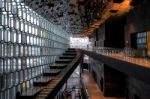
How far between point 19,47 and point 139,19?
11.0 meters

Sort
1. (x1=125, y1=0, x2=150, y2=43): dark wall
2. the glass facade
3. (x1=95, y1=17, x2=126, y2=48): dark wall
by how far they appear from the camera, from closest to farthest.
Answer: the glass facade → (x1=125, y1=0, x2=150, y2=43): dark wall → (x1=95, y1=17, x2=126, y2=48): dark wall

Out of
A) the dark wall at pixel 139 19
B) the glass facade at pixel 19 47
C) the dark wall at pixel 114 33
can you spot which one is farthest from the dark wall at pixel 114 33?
the glass facade at pixel 19 47

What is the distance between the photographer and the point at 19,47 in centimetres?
2444

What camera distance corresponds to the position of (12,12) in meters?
22.8

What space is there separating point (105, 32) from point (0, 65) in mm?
20401

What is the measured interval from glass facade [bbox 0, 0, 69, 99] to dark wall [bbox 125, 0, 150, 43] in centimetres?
1034

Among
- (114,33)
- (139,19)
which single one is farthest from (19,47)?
(114,33)

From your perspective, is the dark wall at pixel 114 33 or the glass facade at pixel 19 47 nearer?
the glass facade at pixel 19 47

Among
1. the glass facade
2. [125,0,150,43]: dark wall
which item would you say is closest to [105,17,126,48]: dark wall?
[125,0,150,43]: dark wall

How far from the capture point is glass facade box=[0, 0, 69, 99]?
20.8 metres

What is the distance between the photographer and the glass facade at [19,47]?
20.8 m

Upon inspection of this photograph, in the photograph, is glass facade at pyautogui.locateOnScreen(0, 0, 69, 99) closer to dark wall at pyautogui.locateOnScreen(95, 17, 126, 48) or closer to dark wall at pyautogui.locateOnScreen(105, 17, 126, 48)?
dark wall at pyautogui.locateOnScreen(95, 17, 126, 48)

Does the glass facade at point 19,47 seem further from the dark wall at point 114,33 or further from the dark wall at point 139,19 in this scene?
the dark wall at point 139,19

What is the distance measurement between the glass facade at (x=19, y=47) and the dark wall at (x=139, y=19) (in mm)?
10337
